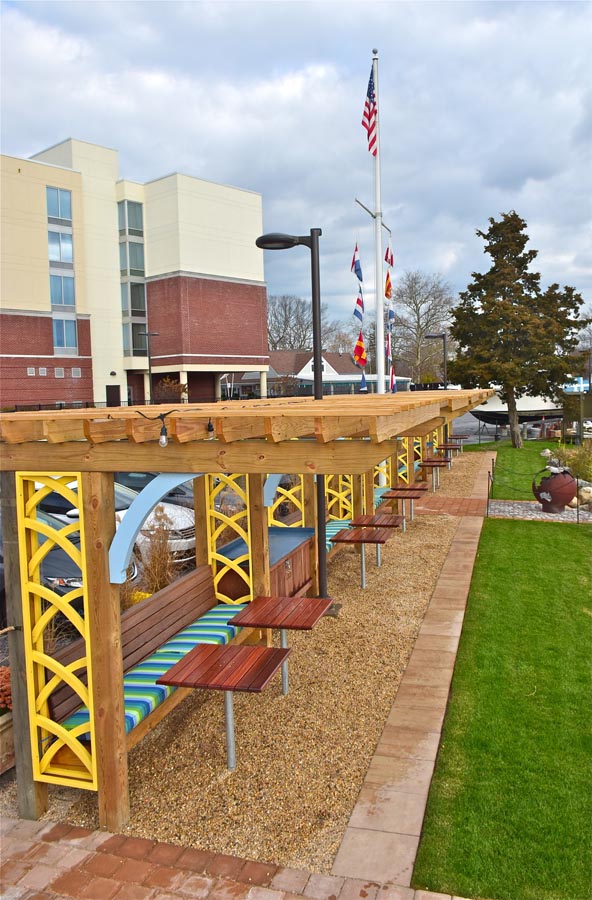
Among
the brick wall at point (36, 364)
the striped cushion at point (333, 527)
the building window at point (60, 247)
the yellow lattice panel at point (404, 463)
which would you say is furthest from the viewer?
the building window at point (60, 247)

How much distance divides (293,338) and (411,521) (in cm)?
7862

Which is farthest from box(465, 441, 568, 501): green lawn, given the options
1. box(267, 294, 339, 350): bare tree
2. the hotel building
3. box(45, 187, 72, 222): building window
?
box(267, 294, 339, 350): bare tree

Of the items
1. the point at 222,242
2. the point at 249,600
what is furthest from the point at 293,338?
the point at 249,600

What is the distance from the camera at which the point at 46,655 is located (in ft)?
14.7

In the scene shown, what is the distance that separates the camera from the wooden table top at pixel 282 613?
230 inches

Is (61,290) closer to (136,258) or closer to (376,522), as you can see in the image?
(136,258)

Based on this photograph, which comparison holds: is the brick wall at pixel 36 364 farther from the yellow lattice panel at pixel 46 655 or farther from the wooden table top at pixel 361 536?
the yellow lattice panel at pixel 46 655

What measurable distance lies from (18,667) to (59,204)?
46.4 meters

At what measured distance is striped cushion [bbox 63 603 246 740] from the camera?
4.73 m

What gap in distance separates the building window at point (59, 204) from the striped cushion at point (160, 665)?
43988mm

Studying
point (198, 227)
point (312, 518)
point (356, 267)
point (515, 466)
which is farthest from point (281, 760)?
point (198, 227)

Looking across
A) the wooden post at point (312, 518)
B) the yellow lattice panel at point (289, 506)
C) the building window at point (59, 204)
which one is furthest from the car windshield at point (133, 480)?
the building window at point (59, 204)

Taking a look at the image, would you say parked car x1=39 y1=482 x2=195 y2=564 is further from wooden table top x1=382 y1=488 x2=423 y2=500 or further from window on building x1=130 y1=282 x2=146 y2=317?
window on building x1=130 y1=282 x2=146 y2=317

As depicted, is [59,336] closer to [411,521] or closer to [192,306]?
[192,306]
